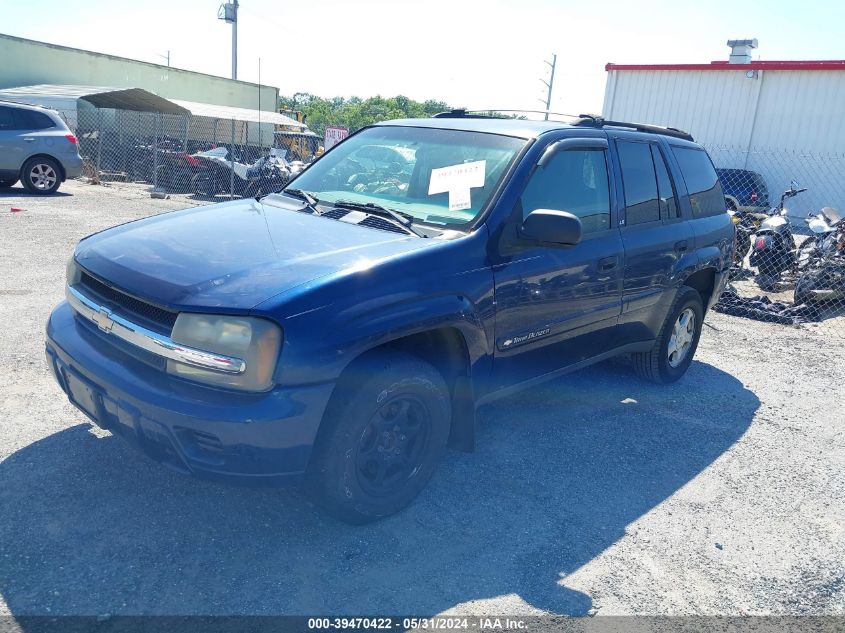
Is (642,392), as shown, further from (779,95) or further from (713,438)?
(779,95)

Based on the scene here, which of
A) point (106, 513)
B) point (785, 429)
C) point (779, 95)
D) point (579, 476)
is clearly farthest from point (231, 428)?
point (779, 95)

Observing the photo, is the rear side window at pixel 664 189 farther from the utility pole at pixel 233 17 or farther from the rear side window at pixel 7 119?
the utility pole at pixel 233 17

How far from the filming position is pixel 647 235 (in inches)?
181

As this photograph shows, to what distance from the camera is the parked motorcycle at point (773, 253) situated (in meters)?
9.44

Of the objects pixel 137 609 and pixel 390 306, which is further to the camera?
pixel 390 306

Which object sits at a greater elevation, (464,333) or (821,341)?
(464,333)

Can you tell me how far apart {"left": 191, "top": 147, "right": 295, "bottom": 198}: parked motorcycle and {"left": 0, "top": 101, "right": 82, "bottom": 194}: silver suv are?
3.27 m

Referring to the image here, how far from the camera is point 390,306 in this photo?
3.02 metres

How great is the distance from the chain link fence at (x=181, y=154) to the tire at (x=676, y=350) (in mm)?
8199

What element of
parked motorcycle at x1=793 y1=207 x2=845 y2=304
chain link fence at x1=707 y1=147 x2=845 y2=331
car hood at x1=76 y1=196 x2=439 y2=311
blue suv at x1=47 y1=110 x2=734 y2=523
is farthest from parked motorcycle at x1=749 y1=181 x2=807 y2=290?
car hood at x1=76 y1=196 x2=439 y2=311

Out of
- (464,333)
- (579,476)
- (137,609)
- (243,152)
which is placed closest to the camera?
(137,609)

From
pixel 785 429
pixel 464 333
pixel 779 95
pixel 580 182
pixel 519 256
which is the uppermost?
pixel 779 95

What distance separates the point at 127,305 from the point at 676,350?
13.4ft

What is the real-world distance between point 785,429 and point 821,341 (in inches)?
118
